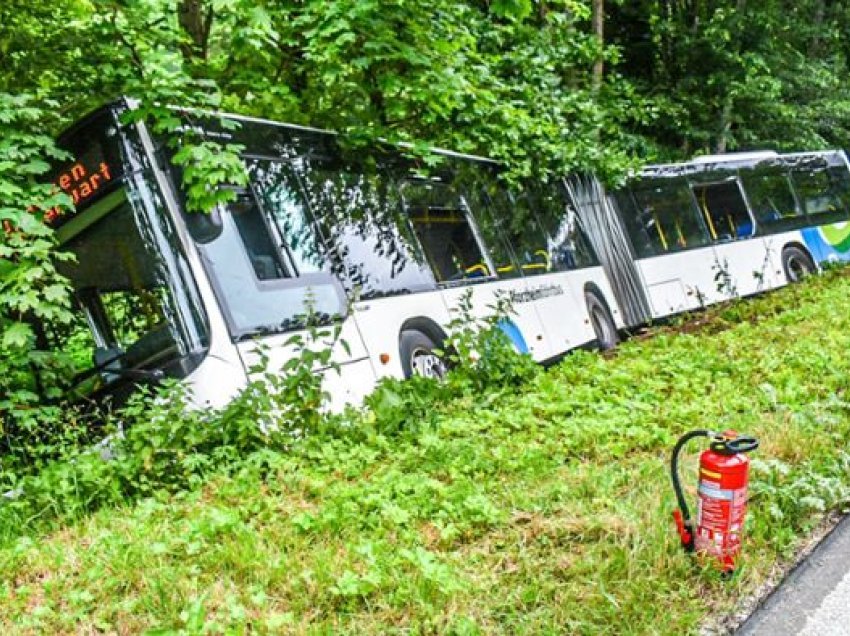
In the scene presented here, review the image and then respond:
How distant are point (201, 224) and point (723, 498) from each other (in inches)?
151

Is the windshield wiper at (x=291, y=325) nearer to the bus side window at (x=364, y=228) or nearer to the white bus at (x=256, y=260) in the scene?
the white bus at (x=256, y=260)

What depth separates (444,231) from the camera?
8281mm

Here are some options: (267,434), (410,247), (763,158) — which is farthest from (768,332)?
(763,158)

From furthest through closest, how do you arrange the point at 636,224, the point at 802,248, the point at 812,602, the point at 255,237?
the point at 802,248 → the point at 636,224 → the point at 255,237 → the point at 812,602

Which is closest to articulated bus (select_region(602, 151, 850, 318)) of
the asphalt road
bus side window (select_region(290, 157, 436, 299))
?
bus side window (select_region(290, 157, 436, 299))

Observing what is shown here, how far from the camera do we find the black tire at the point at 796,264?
15.3 meters

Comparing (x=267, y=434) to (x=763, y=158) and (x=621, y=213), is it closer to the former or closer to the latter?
(x=621, y=213)

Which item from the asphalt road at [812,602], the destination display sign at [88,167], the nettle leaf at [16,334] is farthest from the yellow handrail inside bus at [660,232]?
the nettle leaf at [16,334]

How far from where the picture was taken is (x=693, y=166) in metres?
14.5

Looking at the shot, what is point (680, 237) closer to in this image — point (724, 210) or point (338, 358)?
point (724, 210)

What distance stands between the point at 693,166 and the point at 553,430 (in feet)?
36.5

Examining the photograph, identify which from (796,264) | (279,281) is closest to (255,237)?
(279,281)

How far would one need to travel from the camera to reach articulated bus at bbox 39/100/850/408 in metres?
5.19

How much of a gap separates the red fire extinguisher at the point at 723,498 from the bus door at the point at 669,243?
395 inches
